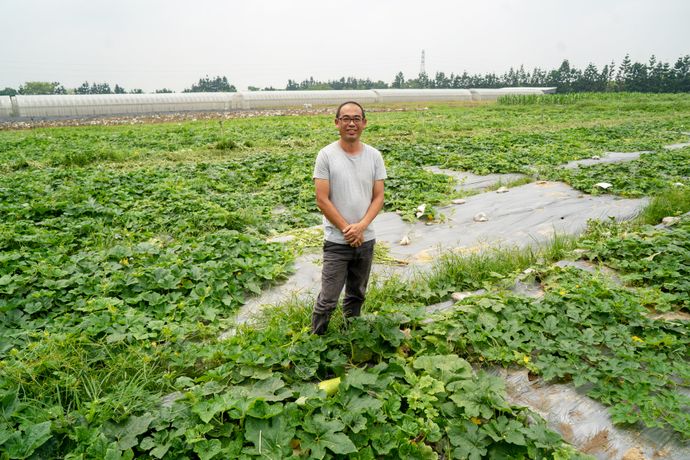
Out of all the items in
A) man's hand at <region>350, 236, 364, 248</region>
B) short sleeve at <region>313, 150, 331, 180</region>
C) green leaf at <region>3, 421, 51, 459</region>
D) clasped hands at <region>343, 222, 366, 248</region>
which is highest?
short sleeve at <region>313, 150, 331, 180</region>

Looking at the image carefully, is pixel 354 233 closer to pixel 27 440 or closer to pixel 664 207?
pixel 27 440

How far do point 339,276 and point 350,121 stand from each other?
110cm

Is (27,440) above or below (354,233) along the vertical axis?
below

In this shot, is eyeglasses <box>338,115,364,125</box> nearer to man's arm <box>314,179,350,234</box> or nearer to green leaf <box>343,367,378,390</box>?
man's arm <box>314,179,350,234</box>

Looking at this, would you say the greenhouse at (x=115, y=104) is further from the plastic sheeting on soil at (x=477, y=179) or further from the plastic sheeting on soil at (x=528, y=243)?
the plastic sheeting on soil at (x=528, y=243)

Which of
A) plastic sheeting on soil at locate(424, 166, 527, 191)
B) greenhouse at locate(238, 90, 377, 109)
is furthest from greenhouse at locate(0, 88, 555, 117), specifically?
plastic sheeting on soil at locate(424, 166, 527, 191)

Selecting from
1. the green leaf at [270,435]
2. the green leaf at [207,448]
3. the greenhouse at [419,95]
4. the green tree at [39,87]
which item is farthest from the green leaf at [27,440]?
the green tree at [39,87]

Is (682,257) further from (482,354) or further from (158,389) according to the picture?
(158,389)

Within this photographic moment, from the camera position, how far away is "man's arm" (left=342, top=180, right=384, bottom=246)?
2934 mm

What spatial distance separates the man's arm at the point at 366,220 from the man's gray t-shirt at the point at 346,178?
0.15 feet

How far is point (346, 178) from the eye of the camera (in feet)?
9.78

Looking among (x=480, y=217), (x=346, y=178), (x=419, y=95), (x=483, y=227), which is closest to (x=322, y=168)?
(x=346, y=178)

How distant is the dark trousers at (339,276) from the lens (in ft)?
10.1

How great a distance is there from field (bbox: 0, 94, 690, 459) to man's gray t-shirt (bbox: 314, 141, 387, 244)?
836 millimetres
